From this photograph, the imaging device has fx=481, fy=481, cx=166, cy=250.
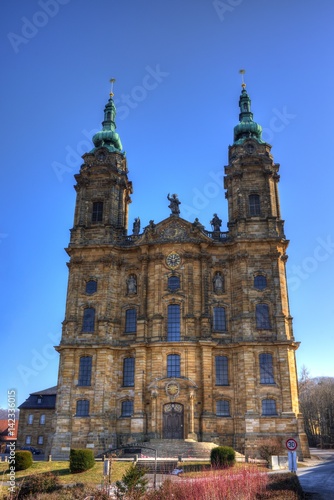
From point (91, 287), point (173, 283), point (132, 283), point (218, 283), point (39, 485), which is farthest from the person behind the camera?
point (132, 283)

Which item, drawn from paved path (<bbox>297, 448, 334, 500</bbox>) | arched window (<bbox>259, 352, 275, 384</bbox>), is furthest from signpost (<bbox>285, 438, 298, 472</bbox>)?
arched window (<bbox>259, 352, 275, 384</bbox>)

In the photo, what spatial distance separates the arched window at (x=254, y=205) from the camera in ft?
153

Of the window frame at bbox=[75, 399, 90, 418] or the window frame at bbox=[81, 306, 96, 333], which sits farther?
the window frame at bbox=[81, 306, 96, 333]

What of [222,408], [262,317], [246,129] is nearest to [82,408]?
[222,408]

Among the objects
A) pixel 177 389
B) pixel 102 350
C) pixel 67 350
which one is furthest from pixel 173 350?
pixel 67 350

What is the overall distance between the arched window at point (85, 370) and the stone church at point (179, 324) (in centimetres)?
9

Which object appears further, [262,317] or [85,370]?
[262,317]

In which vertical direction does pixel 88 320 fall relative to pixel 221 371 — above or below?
above

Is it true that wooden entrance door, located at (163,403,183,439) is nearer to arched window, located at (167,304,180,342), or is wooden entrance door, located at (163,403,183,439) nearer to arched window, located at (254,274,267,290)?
arched window, located at (167,304,180,342)

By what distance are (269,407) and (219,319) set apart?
8532mm

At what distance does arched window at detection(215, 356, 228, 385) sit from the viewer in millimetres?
41031

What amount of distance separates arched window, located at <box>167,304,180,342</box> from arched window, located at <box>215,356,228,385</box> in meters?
4.02

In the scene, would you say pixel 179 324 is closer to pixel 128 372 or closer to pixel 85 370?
pixel 128 372

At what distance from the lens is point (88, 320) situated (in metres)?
43.7
